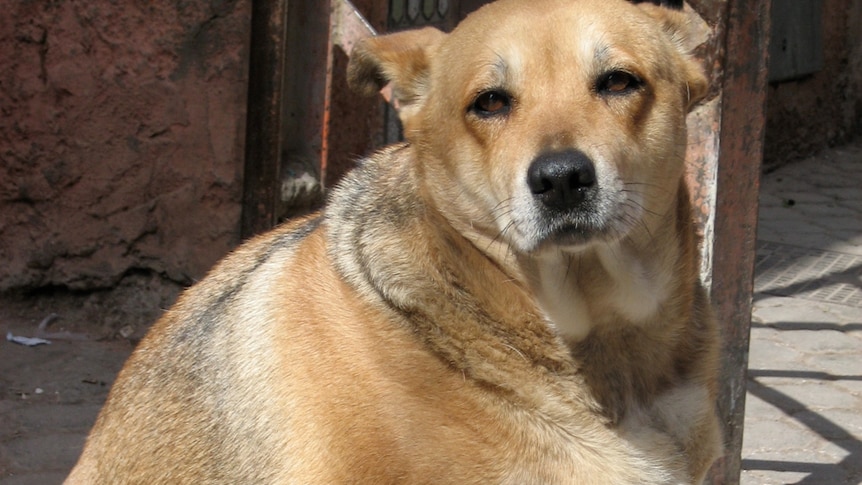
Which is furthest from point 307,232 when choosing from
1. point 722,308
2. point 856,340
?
point 856,340

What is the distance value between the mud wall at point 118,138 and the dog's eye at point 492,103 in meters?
2.49

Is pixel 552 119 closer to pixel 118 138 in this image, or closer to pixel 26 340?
pixel 118 138

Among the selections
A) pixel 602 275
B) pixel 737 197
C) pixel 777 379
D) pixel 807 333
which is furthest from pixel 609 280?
pixel 807 333

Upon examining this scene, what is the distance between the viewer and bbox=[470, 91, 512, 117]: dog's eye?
9.79 feet

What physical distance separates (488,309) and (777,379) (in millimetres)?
3034

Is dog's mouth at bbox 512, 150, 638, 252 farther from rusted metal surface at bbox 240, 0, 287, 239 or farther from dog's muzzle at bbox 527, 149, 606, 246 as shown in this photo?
rusted metal surface at bbox 240, 0, 287, 239

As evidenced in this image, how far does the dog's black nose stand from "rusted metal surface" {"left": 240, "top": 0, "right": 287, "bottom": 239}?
1.81 m

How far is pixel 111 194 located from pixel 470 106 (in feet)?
9.12

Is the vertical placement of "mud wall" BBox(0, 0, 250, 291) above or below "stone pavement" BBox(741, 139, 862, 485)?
above

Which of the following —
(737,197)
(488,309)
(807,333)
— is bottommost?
(807,333)

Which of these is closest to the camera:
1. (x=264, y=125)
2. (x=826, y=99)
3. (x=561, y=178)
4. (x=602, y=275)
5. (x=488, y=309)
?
(x=561, y=178)

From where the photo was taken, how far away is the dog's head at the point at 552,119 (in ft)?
9.28

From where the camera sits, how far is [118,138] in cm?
530

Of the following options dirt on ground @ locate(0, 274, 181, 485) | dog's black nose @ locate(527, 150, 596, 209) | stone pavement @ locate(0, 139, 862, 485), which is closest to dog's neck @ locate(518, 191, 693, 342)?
dog's black nose @ locate(527, 150, 596, 209)
